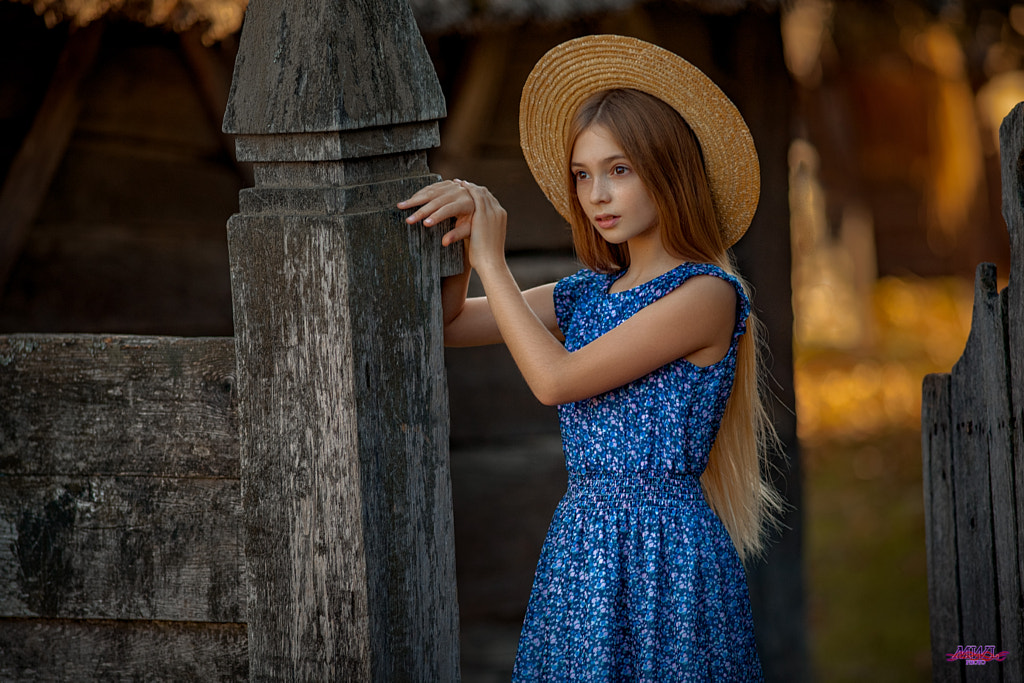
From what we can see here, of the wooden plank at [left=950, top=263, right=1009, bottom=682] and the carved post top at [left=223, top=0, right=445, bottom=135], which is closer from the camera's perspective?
the carved post top at [left=223, top=0, right=445, bottom=135]

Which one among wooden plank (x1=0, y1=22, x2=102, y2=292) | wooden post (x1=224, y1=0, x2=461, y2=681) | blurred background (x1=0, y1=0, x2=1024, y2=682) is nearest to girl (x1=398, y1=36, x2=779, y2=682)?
wooden post (x1=224, y1=0, x2=461, y2=681)

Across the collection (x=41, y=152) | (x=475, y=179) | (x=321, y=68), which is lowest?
(x=321, y=68)

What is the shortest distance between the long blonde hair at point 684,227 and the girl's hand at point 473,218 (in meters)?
0.26

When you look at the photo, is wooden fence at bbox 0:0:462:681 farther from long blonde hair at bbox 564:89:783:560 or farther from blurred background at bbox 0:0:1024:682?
blurred background at bbox 0:0:1024:682

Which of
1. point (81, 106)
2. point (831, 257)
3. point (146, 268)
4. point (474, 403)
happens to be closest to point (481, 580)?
point (474, 403)

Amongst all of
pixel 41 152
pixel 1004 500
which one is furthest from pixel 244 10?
pixel 1004 500

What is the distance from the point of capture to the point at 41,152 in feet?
11.7

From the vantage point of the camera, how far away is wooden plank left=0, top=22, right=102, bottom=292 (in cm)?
352

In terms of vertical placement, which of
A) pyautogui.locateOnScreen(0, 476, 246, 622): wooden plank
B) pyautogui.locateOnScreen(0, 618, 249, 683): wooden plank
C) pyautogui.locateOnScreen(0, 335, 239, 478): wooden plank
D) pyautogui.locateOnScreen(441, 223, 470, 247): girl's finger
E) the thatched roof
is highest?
the thatched roof

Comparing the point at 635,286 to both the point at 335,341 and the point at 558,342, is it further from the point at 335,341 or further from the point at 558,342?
the point at 335,341

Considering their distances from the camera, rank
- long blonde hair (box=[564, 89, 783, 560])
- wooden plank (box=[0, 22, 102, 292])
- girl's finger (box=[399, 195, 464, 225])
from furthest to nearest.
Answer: wooden plank (box=[0, 22, 102, 292]) < long blonde hair (box=[564, 89, 783, 560]) < girl's finger (box=[399, 195, 464, 225])

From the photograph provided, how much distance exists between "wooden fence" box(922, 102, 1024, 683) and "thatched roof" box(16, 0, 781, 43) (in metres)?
2.01

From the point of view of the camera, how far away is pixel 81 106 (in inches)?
149

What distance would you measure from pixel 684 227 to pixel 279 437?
90cm
